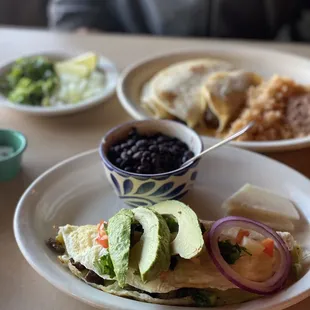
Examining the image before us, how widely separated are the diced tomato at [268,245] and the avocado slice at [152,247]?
0.16 meters

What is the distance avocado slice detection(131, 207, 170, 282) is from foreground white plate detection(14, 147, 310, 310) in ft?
0.36

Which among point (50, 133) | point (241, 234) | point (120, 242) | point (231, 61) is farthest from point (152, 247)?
point (231, 61)

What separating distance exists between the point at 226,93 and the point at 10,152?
0.57 metres

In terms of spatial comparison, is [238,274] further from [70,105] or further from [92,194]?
[70,105]

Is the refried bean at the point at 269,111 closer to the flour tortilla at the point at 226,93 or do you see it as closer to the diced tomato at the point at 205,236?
the flour tortilla at the point at 226,93

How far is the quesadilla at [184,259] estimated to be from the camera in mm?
772

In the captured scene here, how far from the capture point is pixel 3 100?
1373 millimetres

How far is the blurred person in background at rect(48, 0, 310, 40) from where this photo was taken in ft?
6.55

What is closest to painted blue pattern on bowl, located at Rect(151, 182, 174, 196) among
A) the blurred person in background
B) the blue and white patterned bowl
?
the blue and white patterned bowl

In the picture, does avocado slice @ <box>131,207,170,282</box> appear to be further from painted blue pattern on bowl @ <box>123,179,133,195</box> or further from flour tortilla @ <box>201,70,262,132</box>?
flour tortilla @ <box>201,70,262,132</box>

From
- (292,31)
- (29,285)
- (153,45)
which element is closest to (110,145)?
(29,285)

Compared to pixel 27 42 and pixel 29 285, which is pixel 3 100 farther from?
pixel 29 285

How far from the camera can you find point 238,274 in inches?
30.7

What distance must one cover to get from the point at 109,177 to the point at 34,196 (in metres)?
0.15
